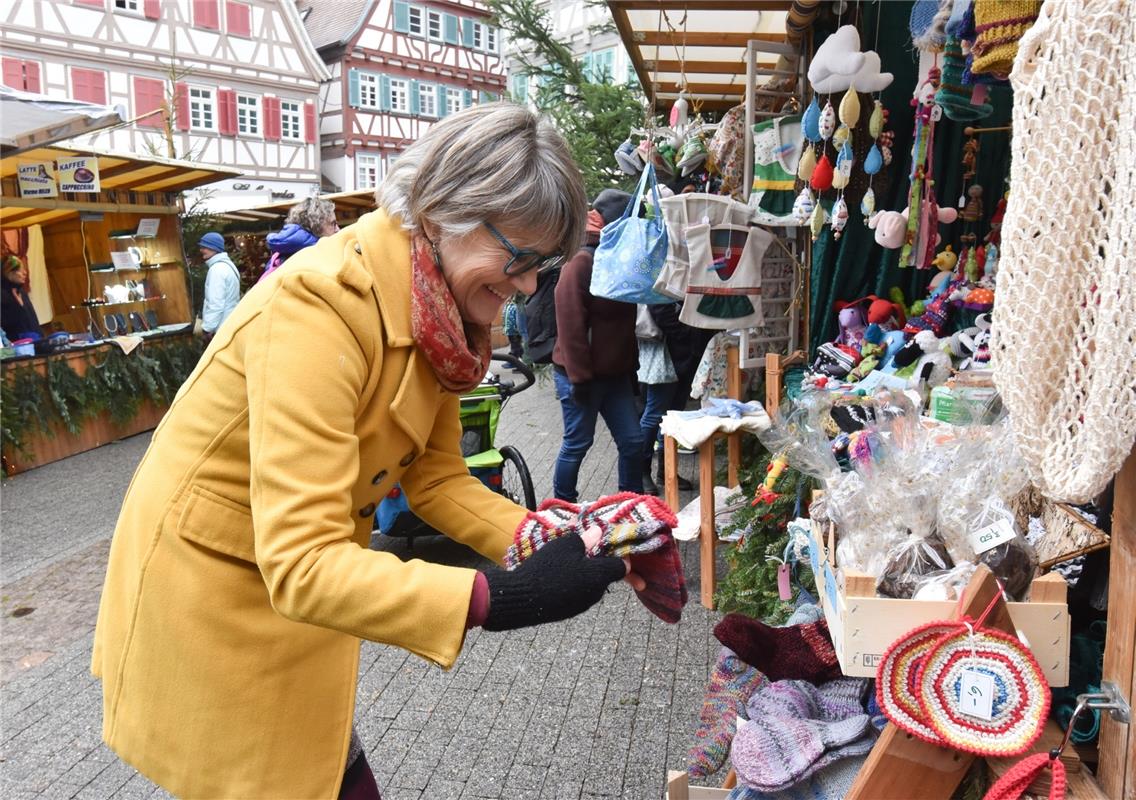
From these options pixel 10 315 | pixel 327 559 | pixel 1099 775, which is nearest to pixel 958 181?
pixel 1099 775

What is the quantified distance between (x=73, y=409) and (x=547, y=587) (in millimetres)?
8377

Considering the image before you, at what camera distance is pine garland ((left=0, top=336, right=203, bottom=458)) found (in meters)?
7.65

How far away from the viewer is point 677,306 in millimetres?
5910

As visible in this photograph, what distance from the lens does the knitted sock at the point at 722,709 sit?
7.41 ft

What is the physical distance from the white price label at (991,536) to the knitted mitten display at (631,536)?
2.26ft

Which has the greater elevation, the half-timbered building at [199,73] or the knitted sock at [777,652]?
the half-timbered building at [199,73]

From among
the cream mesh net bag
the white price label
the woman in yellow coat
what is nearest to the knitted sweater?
the white price label

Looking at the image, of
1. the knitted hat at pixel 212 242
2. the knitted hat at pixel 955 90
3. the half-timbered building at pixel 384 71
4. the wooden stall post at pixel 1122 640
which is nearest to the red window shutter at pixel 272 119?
the half-timbered building at pixel 384 71

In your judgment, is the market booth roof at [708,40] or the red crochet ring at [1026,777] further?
the market booth roof at [708,40]

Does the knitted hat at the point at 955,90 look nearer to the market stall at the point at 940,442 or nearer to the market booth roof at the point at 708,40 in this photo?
the market stall at the point at 940,442

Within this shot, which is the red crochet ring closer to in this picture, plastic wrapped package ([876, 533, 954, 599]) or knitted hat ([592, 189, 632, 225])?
plastic wrapped package ([876, 533, 954, 599])

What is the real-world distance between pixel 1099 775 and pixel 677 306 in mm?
4531

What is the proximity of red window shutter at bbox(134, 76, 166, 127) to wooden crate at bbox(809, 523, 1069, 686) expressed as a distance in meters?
23.6

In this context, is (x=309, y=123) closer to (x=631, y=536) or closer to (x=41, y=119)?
(x=41, y=119)
